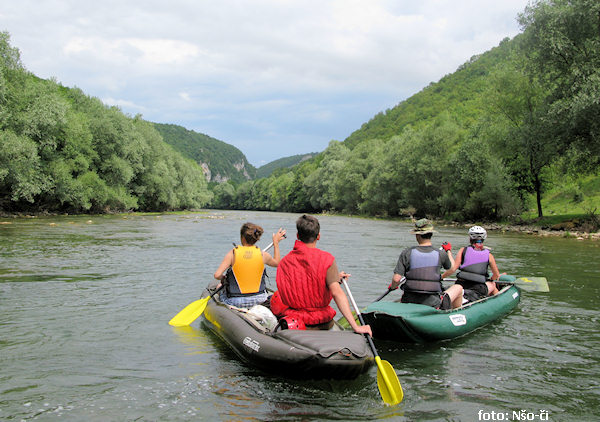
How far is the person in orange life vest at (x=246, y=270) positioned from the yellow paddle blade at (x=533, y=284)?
6120 mm

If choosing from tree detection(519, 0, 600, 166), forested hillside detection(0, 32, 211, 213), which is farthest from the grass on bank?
forested hillside detection(0, 32, 211, 213)

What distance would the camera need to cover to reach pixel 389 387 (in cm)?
468

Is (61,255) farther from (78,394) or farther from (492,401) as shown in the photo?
(492,401)

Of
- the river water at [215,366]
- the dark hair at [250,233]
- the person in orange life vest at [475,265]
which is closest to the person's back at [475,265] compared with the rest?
the person in orange life vest at [475,265]

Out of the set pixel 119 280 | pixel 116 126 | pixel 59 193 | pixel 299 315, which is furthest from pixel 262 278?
pixel 116 126

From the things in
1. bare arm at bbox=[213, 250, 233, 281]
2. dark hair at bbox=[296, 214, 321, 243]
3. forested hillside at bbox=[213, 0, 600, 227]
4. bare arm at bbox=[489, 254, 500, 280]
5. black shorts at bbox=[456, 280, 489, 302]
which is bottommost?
black shorts at bbox=[456, 280, 489, 302]

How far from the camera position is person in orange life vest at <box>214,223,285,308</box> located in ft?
21.4

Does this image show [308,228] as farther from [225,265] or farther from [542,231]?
[542,231]

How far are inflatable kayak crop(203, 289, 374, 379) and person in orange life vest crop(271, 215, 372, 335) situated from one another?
24cm

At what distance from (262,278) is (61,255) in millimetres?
10586

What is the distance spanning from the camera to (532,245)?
20.7 meters

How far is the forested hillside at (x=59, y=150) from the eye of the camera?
100 feet

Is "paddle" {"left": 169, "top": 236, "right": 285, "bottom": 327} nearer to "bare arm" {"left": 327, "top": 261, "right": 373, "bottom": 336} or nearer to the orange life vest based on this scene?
the orange life vest

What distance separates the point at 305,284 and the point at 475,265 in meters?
4.04
